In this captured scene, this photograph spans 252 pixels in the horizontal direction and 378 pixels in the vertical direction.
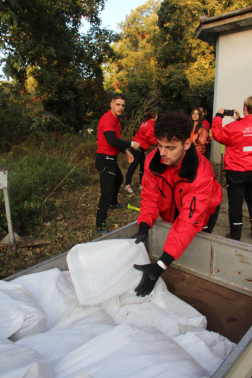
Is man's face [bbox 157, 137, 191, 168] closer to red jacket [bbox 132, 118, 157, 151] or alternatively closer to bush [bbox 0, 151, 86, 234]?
bush [bbox 0, 151, 86, 234]

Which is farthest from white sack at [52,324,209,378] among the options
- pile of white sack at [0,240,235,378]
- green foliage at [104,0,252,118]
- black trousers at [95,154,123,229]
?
green foliage at [104,0,252,118]

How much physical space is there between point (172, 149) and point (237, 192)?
1.75m

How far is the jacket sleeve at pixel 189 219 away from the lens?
5.74 ft

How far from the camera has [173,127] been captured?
A: 168cm

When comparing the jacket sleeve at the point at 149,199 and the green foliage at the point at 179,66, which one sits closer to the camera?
the jacket sleeve at the point at 149,199

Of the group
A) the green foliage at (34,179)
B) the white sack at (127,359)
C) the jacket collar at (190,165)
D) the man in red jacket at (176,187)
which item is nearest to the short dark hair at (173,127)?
the man in red jacket at (176,187)

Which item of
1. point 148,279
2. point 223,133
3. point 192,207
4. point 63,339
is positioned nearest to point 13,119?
point 223,133

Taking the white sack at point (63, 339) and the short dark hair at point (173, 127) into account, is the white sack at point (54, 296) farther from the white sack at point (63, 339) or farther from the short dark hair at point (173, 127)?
the short dark hair at point (173, 127)

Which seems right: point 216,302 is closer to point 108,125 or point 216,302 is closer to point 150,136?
point 108,125

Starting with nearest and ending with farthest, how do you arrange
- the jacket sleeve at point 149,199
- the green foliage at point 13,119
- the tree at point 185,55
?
the jacket sleeve at point 149,199
the green foliage at point 13,119
the tree at point 185,55

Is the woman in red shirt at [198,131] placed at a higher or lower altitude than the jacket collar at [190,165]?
higher

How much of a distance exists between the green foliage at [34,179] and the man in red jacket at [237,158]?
108 inches

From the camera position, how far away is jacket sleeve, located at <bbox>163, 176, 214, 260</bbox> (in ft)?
5.74

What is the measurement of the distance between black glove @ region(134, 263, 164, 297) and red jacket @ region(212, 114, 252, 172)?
77.6 inches
